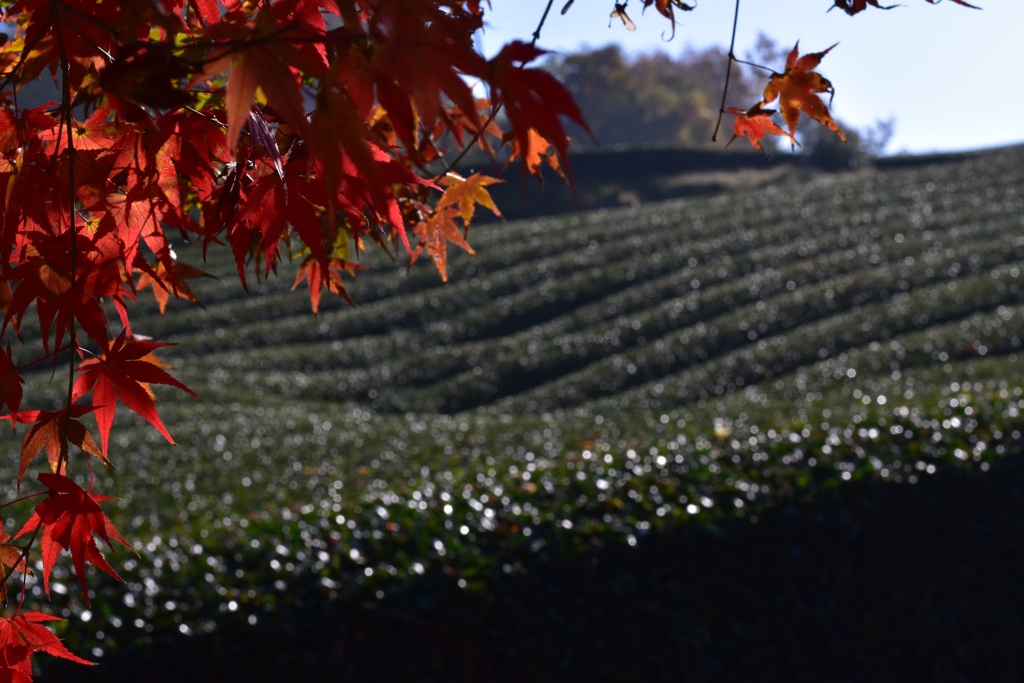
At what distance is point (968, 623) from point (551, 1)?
498cm

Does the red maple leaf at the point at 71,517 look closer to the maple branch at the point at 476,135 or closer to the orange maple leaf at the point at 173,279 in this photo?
the orange maple leaf at the point at 173,279

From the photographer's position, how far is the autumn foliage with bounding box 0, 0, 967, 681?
107 centimetres

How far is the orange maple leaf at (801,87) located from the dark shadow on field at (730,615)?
3342 millimetres

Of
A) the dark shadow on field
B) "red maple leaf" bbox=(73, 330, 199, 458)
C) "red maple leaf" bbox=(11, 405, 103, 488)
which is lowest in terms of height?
the dark shadow on field

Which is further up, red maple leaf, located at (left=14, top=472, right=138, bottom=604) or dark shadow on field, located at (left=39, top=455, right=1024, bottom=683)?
Answer: red maple leaf, located at (left=14, top=472, right=138, bottom=604)

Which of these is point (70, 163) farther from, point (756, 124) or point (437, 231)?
point (756, 124)

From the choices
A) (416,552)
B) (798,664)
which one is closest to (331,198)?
(416,552)

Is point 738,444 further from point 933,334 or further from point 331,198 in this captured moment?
point 933,334

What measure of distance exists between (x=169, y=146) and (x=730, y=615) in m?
4.32

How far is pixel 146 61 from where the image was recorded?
1101 millimetres

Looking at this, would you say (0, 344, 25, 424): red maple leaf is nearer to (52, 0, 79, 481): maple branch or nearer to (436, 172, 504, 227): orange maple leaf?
(52, 0, 79, 481): maple branch

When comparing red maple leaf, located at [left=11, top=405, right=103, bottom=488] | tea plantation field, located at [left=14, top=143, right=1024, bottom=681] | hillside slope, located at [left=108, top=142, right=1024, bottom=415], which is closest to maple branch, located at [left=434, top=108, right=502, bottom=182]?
red maple leaf, located at [left=11, top=405, right=103, bottom=488]

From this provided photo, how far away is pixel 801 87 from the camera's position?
Answer: 195 centimetres

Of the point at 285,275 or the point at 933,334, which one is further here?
the point at 285,275
